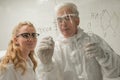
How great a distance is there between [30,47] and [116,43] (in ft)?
4.20

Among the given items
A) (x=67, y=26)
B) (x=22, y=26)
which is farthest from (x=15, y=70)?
(x=67, y=26)

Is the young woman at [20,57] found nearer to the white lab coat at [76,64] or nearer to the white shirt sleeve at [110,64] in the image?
the white lab coat at [76,64]

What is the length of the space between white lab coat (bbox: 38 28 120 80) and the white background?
772 mm

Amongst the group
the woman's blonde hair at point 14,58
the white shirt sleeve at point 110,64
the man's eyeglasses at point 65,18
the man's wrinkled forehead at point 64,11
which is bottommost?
the white shirt sleeve at point 110,64

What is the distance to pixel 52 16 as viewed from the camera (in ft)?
9.27

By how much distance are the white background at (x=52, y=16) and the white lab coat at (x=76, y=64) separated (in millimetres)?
772

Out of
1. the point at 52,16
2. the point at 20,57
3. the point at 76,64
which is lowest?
the point at 76,64

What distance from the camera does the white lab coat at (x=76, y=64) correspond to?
1.54m

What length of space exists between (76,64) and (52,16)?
1.29 metres

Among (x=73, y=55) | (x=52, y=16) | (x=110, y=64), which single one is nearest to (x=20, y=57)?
(x=73, y=55)

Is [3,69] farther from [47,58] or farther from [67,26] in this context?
[67,26]

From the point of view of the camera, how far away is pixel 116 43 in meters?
2.45

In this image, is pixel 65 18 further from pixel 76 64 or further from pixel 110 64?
pixel 110 64

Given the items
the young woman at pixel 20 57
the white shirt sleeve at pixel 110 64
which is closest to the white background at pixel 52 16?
the white shirt sleeve at pixel 110 64
